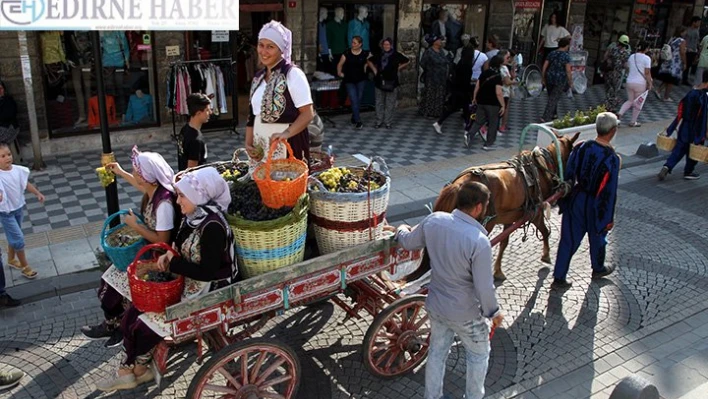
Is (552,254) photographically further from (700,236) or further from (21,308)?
(21,308)

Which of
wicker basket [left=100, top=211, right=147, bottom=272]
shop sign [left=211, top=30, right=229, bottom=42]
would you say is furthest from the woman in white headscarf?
shop sign [left=211, top=30, right=229, bottom=42]

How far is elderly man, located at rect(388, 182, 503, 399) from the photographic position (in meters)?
4.14

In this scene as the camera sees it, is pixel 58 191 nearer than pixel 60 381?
No

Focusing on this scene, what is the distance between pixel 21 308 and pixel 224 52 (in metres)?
7.17

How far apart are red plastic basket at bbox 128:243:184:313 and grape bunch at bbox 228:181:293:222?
0.59 metres

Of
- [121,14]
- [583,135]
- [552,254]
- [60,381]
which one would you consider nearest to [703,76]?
[583,135]

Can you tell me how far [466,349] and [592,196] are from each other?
2.69 meters

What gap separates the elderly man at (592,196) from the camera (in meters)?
6.27

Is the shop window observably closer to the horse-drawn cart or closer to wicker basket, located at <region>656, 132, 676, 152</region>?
the horse-drawn cart

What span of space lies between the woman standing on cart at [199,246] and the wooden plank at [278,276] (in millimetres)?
166

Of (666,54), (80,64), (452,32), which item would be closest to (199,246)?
(80,64)

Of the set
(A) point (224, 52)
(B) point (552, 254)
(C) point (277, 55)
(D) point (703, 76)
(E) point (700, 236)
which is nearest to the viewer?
(C) point (277, 55)

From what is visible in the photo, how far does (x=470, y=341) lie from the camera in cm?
446

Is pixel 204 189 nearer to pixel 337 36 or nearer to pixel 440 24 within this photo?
pixel 337 36
